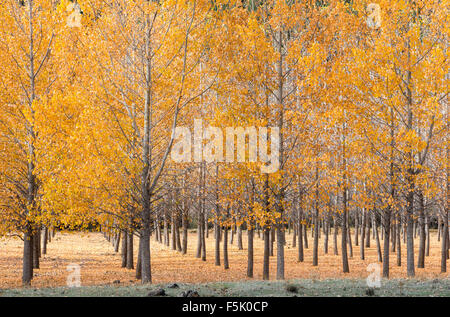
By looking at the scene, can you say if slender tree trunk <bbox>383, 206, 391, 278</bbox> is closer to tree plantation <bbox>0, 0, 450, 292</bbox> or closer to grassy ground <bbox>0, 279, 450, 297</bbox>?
tree plantation <bbox>0, 0, 450, 292</bbox>

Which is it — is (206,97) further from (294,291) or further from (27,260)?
(27,260)

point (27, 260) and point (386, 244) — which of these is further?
point (386, 244)

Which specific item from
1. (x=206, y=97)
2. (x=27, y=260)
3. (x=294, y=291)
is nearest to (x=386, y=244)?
(x=206, y=97)

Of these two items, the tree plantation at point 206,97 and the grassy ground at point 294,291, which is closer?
the grassy ground at point 294,291

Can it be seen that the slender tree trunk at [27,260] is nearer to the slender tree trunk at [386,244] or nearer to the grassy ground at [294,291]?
the grassy ground at [294,291]

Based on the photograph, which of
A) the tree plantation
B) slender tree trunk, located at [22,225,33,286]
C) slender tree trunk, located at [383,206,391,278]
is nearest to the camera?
the tree plantation

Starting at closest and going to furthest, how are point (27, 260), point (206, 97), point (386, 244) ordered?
1. point (206, 97)
2. point (27, 260)
3. point (386, 244)

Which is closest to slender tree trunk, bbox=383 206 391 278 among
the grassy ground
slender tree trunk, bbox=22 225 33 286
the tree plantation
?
the tree plantation

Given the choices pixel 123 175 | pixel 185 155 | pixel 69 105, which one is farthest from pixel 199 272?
pixel 69 105

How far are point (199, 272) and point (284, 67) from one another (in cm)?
1134

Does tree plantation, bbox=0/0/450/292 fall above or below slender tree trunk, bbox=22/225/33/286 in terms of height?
above

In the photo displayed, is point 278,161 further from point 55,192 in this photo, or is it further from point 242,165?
point 55,192

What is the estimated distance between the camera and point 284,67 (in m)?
16.9

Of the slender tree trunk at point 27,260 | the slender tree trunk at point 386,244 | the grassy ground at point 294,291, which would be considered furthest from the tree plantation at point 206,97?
the grassy ground at point 294,291
